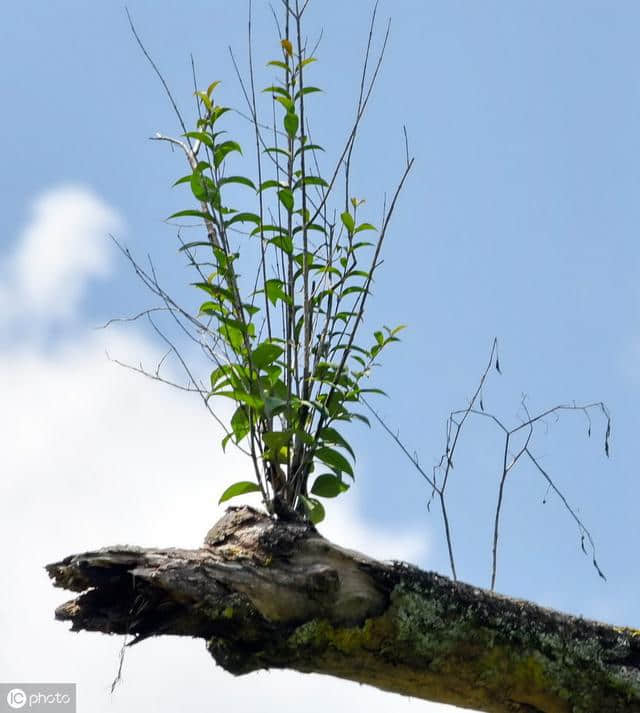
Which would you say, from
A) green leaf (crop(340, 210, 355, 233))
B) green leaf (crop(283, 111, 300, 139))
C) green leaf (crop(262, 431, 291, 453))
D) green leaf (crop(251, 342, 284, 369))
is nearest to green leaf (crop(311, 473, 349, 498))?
green leaf (crop(262, 431, 291, 453))

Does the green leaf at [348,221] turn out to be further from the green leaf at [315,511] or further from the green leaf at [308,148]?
the green leaf at [315,511]

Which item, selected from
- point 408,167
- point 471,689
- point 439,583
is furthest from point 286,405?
point 408,167

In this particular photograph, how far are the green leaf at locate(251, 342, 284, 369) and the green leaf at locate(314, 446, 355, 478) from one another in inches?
12.5

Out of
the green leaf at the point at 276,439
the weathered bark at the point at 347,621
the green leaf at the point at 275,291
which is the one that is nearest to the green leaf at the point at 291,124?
the green leaf at the point at 275,291

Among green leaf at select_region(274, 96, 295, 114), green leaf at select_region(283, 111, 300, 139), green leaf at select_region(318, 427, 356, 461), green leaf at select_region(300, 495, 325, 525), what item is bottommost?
green leaf at select_region(300, 495, 325, 525)

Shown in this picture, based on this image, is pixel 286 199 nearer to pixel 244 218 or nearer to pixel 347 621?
pixel 244 218

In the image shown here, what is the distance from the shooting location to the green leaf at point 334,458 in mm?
3193

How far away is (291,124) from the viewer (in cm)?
356

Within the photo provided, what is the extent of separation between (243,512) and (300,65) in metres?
1.75

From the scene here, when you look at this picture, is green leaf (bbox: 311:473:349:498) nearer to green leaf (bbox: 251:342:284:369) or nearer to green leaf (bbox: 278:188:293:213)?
green leaf (bbox: 251:342:284:369)

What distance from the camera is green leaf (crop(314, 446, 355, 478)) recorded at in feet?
10.5

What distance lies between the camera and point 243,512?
2.80 metres

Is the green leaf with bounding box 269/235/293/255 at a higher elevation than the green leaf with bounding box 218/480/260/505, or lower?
higher

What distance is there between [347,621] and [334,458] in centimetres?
69
